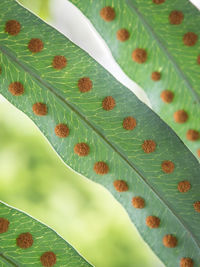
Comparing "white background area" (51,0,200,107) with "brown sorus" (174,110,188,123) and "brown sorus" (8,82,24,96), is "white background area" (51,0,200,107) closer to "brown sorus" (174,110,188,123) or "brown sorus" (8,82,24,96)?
"brown sorus" (174,110,188,123)

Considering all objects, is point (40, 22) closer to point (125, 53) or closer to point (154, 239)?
point (125, 53)

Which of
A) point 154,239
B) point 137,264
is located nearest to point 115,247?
point 137,264

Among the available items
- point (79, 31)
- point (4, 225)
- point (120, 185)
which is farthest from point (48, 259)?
point (79, 31)

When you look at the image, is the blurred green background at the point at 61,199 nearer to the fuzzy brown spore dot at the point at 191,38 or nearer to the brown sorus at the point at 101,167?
the brown sorus at the point at 101,167

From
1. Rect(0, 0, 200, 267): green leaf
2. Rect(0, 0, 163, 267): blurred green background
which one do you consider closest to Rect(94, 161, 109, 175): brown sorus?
Rect(0, 0, 200, 267): green leaf

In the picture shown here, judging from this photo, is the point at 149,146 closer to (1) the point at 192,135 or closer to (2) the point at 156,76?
(1) the point at 192,135

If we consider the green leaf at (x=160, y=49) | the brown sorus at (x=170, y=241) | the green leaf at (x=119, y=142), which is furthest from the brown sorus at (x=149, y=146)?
the brown sorus at (x=170, y=241)
